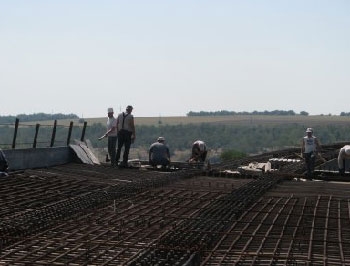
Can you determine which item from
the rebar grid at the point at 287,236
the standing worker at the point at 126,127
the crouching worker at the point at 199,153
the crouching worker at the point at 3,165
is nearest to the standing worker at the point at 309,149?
the crouching worker at the point at 199,153

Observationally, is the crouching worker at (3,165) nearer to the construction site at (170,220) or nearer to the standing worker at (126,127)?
the construction site at (170,220)

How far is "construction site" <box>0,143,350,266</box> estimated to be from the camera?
20.5 feet

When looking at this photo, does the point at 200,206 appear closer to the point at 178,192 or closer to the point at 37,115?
the point at 178,192

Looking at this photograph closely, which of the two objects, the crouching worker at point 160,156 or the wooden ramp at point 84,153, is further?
the wooden ramp at point 84,153

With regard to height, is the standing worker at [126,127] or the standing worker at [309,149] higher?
the standing worker at [126,127]

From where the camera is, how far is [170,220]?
8148 millimetres

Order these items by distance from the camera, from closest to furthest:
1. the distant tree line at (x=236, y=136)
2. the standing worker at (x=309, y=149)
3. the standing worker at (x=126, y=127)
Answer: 1. the standing worker at (x=309, y=149)
2. the standing worker at (x=126, y=127)
3. the distant tree line at (x=236, y=136)

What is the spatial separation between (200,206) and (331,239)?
8.60ft

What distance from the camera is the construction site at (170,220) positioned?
6.23 metres

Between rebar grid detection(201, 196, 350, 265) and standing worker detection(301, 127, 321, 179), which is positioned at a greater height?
standing worker detection(301, 127, 321, 179)

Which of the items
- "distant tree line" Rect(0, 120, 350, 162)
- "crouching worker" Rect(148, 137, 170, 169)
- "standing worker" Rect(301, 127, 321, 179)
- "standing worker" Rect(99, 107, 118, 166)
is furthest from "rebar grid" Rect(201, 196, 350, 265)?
"distant tree line" Rect(0, 120, 350, 162)

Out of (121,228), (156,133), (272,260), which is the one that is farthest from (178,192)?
(156,133)

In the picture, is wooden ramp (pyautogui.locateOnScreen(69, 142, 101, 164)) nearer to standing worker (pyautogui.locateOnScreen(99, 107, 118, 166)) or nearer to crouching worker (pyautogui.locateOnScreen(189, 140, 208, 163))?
standing worker (pyautogui.locateOnScreen(99, 107, 118, 166))

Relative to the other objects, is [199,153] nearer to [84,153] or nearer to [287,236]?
[84,153]
